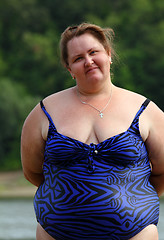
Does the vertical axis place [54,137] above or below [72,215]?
above

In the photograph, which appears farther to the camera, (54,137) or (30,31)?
(30,31)

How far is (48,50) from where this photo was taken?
6253 centimetres

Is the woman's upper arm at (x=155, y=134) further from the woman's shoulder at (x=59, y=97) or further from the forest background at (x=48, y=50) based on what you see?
the forest background at (x=48, y=50)

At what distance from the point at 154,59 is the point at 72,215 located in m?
52.9

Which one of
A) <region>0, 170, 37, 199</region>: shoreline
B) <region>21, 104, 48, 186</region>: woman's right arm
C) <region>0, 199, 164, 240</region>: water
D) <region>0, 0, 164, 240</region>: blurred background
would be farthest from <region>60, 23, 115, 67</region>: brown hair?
<region>0, 170, 37, 199</region>: shoreline

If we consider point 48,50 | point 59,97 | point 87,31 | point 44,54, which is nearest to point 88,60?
point 87,31

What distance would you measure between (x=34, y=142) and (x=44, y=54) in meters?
58.8

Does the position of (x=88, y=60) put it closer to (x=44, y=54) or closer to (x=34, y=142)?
(x=34, y=142)

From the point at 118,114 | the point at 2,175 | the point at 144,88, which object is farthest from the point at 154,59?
the point at 118,114

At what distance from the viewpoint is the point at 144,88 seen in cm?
5281

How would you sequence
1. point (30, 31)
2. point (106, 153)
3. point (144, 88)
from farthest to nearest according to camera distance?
point (30, 31) < point (144, 88) < point (106, 153)

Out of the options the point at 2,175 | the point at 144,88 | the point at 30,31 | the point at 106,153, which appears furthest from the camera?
the point at 30,31

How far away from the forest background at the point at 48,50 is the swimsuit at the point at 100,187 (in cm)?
3996

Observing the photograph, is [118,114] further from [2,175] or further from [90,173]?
[2,175]
